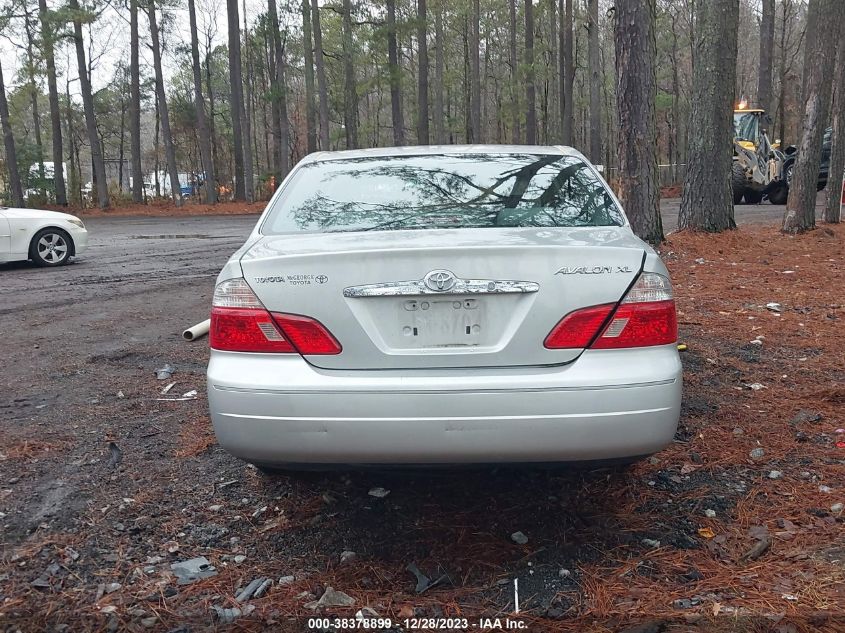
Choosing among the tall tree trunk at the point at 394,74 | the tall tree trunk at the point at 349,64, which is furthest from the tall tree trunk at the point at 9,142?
the tall tree trunk at the point at 394,74

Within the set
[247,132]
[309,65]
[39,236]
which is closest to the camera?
[39,236]

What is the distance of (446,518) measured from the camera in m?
3.25

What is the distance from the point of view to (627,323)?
9.09ft

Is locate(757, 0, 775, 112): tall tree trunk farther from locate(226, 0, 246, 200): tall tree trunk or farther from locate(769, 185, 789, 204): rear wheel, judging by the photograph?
locate(226, 0, 246, 200): tall tree trunk

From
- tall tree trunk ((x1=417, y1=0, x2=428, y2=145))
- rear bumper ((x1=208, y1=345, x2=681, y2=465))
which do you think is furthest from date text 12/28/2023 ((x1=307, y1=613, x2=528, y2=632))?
tall tree trunk ((x1=417, y1=0, x2=428, y2=145))

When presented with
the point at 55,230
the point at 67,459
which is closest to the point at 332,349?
the point at 67,459

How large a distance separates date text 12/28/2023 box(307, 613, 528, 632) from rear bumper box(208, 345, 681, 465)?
52 cm

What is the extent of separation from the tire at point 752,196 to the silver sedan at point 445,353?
2560 centimetres

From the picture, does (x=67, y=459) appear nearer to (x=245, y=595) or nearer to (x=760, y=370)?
(x=245, y=595)

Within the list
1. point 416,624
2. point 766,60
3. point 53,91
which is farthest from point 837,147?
point 53,91

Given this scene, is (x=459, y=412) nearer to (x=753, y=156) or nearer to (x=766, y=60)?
(x=753, y=156)

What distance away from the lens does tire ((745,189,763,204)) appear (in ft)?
85.8

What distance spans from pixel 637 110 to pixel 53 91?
33.9m

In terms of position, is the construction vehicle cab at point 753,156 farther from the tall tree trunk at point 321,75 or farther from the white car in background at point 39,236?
the white car in background at point 39,236
